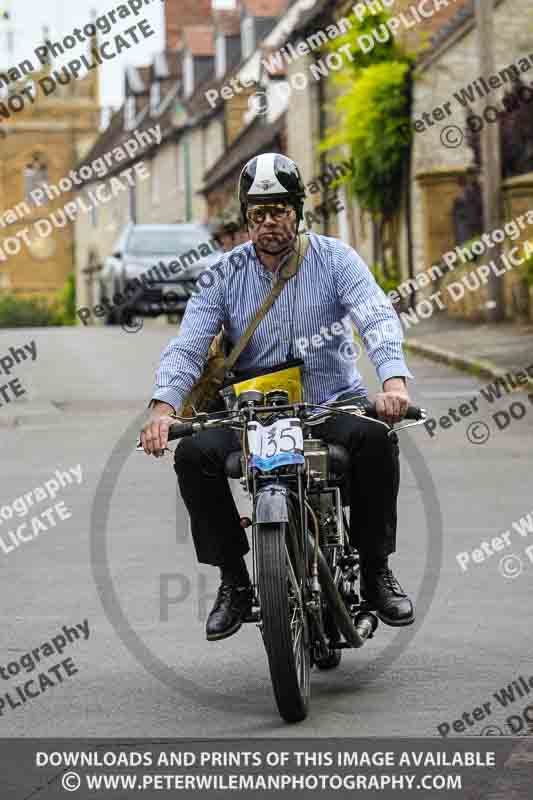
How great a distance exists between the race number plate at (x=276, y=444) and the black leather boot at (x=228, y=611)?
794 mm

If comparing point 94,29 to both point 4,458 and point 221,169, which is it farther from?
point 221,169

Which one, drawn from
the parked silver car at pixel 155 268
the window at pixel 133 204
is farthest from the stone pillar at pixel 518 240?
the window at pixel 133 204

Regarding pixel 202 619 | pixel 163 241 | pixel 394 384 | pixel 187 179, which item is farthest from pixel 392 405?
pixel 187 179

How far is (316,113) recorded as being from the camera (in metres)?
45.2

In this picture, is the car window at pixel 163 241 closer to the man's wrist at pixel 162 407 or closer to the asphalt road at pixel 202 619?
the asphalt road at pixel 202 619

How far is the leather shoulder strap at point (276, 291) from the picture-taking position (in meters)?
6.27

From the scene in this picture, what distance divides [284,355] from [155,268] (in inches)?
1004

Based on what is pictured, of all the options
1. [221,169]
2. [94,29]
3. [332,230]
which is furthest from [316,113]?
[94,29]

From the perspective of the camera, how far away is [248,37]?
190 ft

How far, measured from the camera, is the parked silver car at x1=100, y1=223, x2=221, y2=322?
30141 millimetres

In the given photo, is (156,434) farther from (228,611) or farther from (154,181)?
(154,181)

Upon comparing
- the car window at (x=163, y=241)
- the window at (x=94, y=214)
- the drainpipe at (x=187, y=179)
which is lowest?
the car window at (x=163, y=241)

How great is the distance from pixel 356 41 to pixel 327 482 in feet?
94.7

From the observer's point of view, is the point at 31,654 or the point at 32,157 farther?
the point at 32,157
